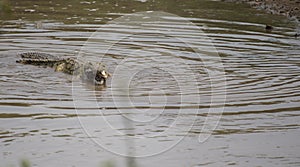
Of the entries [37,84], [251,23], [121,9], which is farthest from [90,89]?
[121,9]

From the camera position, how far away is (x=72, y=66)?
9.12 meters

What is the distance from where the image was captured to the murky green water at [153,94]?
587cm

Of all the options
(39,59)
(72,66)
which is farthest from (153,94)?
(39,59)

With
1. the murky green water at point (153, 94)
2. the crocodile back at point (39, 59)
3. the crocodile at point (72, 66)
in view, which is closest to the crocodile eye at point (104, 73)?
the crocodile at point (72, 66)

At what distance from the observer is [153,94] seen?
7.93 meters

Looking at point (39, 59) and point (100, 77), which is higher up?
point (39, 59)

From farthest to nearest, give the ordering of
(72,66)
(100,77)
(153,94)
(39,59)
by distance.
Answer: (39,59) → (72,66) → (100,77) → (153,94)

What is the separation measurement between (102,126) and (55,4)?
10367mm

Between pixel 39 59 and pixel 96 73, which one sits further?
pixel 39 59

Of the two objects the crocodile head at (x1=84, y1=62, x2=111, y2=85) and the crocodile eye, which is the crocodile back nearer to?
the crocodile head at (x1=84, y1=62, x2=111, y2=85)

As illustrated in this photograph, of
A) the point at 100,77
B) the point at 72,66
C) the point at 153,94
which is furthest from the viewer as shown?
the point at 72,66

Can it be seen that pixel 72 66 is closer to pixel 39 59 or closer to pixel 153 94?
pixel 39 59

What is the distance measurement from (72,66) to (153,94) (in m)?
1.72

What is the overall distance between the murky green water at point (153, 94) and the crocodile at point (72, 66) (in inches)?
5.8
